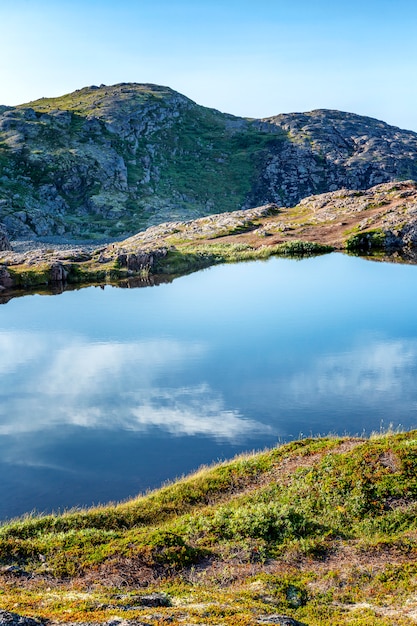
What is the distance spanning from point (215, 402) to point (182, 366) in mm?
9659

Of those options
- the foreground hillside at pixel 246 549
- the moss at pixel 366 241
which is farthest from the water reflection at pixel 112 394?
the moss at pixel 366 241

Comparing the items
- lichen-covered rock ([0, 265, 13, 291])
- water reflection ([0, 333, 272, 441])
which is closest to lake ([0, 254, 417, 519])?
water reflection ([0, 333, 272, 441])

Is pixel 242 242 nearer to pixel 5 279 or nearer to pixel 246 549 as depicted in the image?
pixel 5 279

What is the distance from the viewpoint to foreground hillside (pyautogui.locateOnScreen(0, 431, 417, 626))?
1505cm

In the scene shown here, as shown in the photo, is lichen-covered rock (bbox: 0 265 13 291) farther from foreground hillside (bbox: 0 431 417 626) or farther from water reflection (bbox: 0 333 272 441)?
foreground hillside (bbox: 0 431 417 626)

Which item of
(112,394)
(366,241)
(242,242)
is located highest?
(366,241)

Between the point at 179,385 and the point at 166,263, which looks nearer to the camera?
the point at 179,385

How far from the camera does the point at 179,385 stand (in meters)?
45.9

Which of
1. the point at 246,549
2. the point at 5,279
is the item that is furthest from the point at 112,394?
the point at 5,279

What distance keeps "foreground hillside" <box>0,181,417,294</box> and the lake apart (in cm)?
2609

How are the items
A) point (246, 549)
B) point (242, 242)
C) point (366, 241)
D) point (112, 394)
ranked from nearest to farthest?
point (246, 549), point (112, 394), point (366, 241), point (242, 242)

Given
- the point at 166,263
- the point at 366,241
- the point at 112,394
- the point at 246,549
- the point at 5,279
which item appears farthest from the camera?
the point at 366,241

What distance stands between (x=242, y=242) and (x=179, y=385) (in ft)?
289

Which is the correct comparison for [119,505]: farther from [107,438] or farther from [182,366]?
[182,366]
